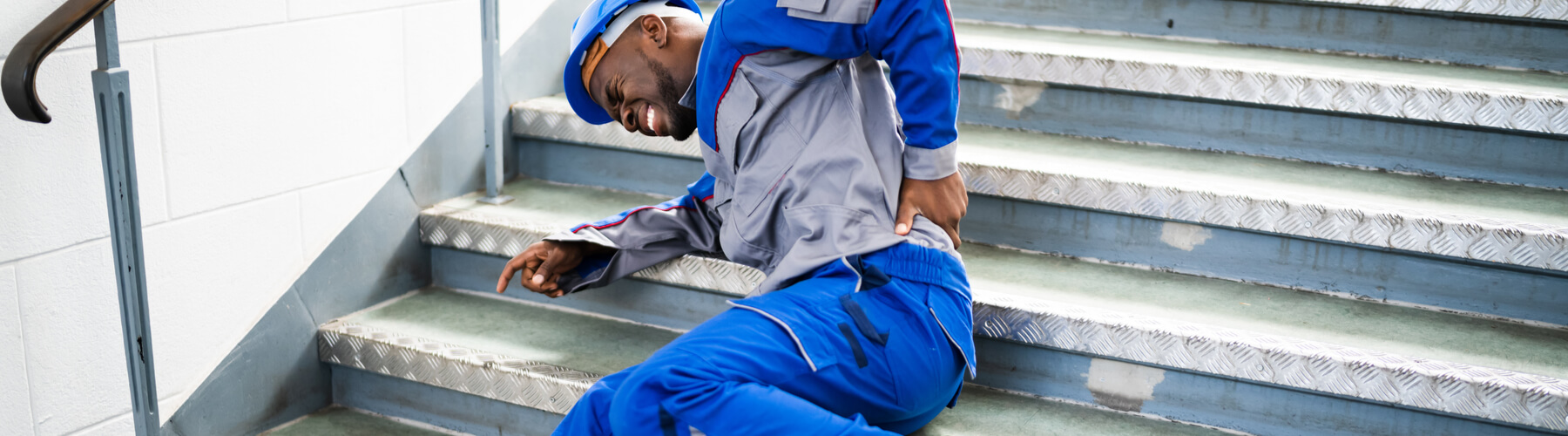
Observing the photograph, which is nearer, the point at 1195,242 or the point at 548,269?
the point at 548,269

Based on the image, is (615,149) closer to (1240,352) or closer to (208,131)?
(208,131)

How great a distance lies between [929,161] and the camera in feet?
5.14

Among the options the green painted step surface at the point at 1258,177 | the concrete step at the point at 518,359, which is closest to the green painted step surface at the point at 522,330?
the concrete step at the point at 518,359

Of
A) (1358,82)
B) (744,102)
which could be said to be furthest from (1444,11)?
(744,102)

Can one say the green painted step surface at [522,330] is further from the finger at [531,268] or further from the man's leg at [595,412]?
the man's leg at [595,412]

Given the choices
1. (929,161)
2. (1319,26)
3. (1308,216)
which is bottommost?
(1308,216)

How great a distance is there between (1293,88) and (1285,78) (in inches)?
1.0

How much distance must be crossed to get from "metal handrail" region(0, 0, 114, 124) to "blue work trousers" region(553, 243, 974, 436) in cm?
84

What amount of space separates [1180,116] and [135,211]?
74.9 inches

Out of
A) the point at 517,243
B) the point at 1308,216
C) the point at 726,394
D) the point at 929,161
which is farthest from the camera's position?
the point at 517,243

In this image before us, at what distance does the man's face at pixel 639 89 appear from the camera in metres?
1.65

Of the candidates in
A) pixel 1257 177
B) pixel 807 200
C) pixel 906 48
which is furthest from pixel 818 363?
pixel 1257 177

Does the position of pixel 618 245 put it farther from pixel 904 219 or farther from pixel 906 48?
pixel 906 48

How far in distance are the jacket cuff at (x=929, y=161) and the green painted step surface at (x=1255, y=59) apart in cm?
79
